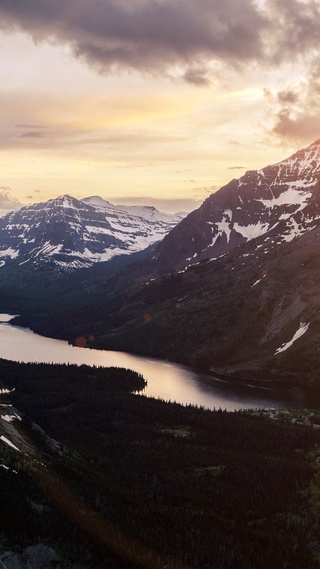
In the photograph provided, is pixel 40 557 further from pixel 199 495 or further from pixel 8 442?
pixel 199 495

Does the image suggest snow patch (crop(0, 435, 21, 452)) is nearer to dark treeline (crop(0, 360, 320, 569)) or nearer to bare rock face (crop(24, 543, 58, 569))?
dark treeline (crop(0, 360, 320, 569))

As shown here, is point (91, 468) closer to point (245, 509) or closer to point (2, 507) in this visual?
point (245, 509)

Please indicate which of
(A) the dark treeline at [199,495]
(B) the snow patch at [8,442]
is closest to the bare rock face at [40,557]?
(A) the dark treeline at [199,495]

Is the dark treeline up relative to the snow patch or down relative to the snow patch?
down

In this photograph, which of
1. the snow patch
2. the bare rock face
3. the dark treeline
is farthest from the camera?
the snow patch

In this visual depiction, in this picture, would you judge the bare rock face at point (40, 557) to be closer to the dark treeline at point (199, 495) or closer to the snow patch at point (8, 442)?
the dark treeline at point (199, 495)

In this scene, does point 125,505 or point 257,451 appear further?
point 257,451

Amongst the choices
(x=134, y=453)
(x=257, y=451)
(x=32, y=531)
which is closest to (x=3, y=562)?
(x=32, y=531)

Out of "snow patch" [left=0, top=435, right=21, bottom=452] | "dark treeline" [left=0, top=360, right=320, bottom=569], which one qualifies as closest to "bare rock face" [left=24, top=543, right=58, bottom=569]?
"dark treeline" [left=0, top=360, right=320, bottom=569]

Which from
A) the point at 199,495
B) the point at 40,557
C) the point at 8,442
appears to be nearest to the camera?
the point at 40,557

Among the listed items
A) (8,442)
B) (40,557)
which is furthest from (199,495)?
(40,557)

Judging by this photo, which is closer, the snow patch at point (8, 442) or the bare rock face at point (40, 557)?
the bare rock face at point (40, 557)
